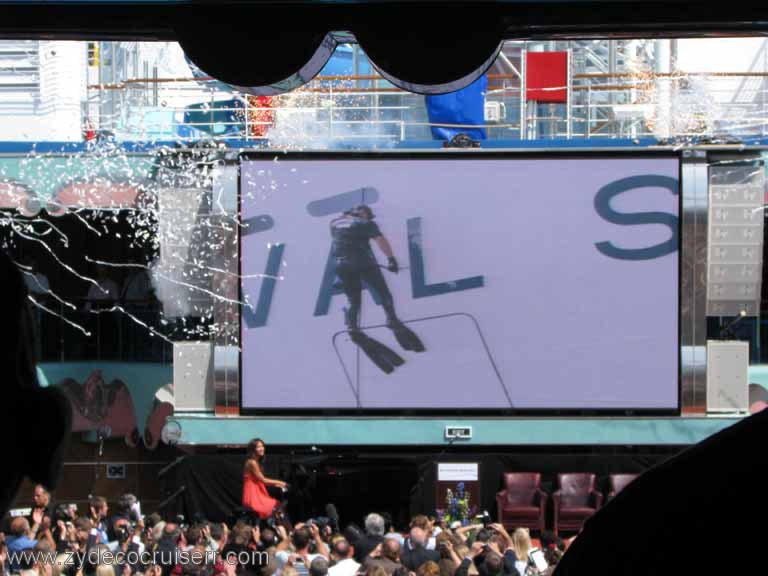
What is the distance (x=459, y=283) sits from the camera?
1057 cm

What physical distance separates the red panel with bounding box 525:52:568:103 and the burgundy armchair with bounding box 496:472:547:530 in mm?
3282

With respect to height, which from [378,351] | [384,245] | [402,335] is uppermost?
[384,245]

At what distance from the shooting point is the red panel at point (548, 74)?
10.4m

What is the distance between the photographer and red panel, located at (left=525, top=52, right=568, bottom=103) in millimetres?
10438

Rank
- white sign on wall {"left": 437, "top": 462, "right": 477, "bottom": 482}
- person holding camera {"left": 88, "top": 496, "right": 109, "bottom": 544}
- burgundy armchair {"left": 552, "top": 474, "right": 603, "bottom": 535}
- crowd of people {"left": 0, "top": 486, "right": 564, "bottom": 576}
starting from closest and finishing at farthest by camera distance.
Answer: crowd of people {"left": 0, "top": 486, "right": 564, "bottom": 576} < person holding camera {"left": 88, "top": 496, "right": 109, "bottom": 544} < burgundy armchair {"left": 552, "top": 474, "right": 603, "bottom": 535} < white sign on wall {"left": 437, "top": 462, "right": 477, "bottom": 482}

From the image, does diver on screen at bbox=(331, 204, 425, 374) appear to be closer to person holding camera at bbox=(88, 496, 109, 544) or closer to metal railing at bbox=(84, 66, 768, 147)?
metal railing at bbox=(84, 66, 768, 147)

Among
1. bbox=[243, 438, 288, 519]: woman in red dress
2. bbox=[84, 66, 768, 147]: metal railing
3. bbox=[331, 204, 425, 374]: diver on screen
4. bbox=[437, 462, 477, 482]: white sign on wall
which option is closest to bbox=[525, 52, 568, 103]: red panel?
bbox=[84, 66, 768, 147]: metal railing

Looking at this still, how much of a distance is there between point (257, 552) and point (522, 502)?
4.66m

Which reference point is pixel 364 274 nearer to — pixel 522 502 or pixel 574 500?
pixel 522 502

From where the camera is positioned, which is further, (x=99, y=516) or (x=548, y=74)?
(x=548, y=74)

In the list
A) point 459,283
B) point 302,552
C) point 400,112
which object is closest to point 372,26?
point 302,552

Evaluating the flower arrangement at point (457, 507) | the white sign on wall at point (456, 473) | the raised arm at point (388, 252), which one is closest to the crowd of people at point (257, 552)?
the flower arrangement at point (457, 507)

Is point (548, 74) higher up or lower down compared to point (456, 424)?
higher up

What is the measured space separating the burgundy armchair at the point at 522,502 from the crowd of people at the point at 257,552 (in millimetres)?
2715
